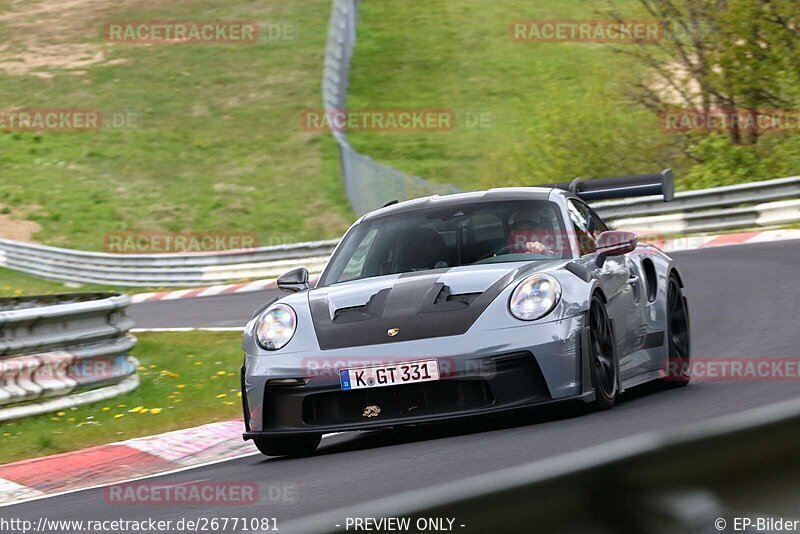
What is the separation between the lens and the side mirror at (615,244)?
730 cm

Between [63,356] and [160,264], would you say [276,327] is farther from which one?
[160,264]

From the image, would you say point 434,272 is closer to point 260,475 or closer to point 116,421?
point 260,475

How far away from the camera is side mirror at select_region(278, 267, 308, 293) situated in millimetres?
7523

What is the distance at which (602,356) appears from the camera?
6.94m

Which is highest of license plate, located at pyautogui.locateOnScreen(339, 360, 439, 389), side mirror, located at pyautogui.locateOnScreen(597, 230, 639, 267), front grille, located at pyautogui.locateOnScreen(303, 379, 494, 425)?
side mirror, located at pyautogui.locateOnScreen(597, 230, 639, 267)

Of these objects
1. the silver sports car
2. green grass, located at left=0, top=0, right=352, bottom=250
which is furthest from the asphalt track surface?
green grass, located at left=0, top=0, right=352, bottom=250

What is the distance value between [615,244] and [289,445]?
1.99 m

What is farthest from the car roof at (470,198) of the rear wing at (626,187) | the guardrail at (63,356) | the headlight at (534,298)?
the guardrail at (63,356)

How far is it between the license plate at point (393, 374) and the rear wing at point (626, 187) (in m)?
2.15

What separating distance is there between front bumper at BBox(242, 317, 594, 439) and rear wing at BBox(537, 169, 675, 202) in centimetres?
172

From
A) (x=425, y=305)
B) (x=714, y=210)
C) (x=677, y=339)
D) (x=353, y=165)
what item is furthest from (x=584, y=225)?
(x=353, y=165)

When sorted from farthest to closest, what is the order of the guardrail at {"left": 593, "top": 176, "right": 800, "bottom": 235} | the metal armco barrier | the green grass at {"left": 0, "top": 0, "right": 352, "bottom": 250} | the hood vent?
the green grass at {"left": 0, "top": 0, "right": 352, "bottom": 250} → the metal armco barrier → the guardrail at {"left": 593, "top": 176, "right": 800, "bottom": 235} → the hood vent

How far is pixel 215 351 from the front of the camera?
486 inches

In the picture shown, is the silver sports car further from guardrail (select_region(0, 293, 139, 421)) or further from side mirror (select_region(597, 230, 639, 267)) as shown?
guardrail (select_region(0, 293, 139, 421))
